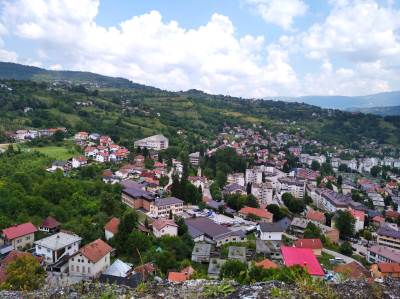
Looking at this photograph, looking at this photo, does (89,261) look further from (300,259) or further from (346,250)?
(346,250)

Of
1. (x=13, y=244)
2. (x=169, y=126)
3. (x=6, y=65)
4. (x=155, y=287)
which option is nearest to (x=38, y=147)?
(x=13, y=244)

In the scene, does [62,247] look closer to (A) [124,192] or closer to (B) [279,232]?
(A) [124,192]

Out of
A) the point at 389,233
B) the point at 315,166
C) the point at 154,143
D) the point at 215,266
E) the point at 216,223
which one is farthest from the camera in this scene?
the point at 315,166

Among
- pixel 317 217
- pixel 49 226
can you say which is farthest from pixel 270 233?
pixel 49 226

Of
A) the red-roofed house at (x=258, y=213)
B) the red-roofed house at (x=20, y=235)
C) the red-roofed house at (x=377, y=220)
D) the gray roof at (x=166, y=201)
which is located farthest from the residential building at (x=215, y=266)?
the red-roofed house at (x=377, y=220)

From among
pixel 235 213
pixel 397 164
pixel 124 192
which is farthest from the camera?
pixel 397 164

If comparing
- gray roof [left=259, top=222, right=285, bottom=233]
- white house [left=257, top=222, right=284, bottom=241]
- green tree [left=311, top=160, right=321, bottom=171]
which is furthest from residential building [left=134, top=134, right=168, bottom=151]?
white house [left=257, top=222, right=284, bottom=241]

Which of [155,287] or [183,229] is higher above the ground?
[155,287]
